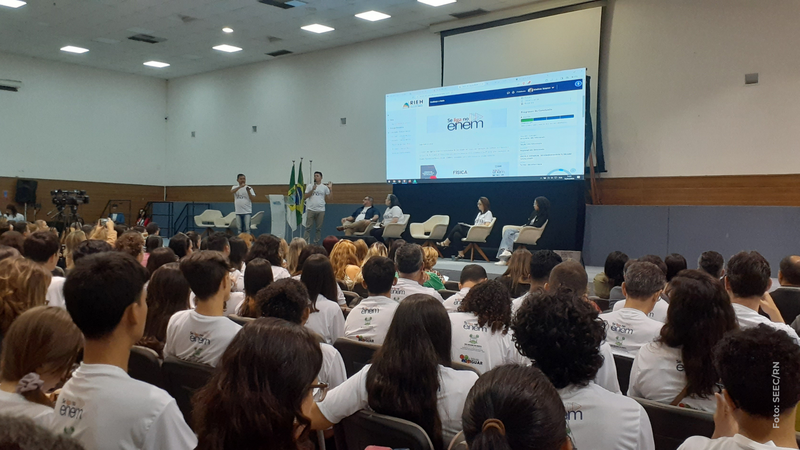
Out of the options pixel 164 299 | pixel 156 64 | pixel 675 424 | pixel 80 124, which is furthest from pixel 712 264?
pixel 80 124

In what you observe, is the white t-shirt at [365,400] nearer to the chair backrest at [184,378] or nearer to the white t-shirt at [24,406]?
the chair backrest at [184,378]

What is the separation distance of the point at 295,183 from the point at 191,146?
5185 mm

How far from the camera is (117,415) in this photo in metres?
1.43

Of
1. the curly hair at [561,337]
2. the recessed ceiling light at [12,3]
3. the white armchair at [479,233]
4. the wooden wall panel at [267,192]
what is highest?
the recessed ceiling light at [12,3]

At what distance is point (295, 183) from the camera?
12.9m

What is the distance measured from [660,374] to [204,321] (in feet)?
5.77

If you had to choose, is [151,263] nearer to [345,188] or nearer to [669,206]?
[669,206]

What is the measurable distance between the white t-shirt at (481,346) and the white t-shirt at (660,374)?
50 centimetres

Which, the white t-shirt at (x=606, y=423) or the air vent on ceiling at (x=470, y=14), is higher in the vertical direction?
the air vent on ceiling at (x=470, y=14)

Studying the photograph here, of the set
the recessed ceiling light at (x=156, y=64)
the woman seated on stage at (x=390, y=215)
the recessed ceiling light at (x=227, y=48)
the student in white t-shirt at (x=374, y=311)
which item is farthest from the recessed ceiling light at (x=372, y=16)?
the student in white t-shirt at (x=374, y=311)

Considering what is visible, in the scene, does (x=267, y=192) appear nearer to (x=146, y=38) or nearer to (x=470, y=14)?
(x=146, y=38)

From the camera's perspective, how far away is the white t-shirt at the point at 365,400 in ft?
6.16

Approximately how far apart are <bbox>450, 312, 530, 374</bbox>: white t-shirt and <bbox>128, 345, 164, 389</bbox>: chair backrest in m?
1.20

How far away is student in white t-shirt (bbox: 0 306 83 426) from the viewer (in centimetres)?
151
